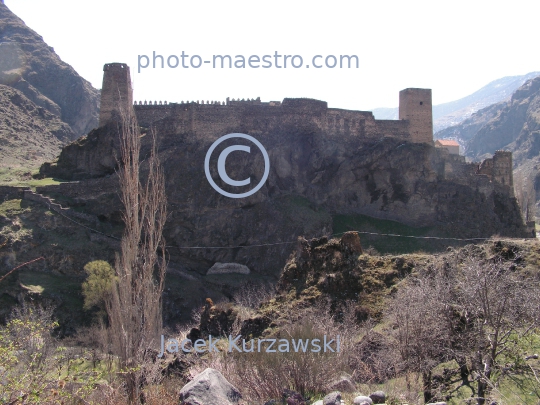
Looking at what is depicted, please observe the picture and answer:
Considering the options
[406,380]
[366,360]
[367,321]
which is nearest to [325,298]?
[367,321]

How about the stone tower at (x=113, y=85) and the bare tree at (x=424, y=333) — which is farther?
the stone tower at (x=113, y=85)

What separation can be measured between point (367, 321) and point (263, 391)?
4.43 metres

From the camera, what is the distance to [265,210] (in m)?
39.6

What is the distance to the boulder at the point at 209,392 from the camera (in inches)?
442

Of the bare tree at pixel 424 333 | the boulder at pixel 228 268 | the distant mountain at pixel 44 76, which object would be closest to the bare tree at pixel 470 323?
the bare tree at pixel 424 333

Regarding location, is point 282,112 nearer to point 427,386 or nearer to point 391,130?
point 391,130

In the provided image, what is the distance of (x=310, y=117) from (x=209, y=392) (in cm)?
3296

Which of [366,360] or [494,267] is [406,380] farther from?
[494,267]

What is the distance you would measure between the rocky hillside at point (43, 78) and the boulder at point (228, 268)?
41.6 m

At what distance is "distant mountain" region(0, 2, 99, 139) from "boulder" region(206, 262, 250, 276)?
141ft

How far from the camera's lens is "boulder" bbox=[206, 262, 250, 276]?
3701 centimetres

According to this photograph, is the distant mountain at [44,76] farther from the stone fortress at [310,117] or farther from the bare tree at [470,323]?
the bare tree at [470,323]

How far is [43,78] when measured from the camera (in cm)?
7762

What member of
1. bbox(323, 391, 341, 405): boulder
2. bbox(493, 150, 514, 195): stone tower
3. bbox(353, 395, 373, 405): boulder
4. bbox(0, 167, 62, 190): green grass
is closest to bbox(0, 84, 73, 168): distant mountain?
bbox(0, 167, 62, 190): green grass
